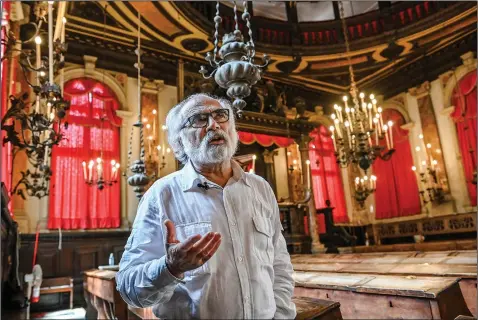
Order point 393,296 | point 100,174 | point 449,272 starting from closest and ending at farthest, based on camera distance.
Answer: point 393,296 → point 449,272 → point 100,174

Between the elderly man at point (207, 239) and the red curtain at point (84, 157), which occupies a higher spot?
the red curtain at point (84, 157)

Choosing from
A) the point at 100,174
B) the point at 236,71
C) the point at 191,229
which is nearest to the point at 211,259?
the point at 191,229

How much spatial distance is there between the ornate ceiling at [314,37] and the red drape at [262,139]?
7.45ft

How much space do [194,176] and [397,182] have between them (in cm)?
968

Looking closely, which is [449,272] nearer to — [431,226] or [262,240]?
[262,240]

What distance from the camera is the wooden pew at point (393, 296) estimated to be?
6.03 feet

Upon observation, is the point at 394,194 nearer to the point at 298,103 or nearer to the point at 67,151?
the point at 298,103

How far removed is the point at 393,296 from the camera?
2045 millimetres

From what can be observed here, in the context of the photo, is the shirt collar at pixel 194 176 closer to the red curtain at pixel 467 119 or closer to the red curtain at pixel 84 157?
the red curtain at pixel 84 157

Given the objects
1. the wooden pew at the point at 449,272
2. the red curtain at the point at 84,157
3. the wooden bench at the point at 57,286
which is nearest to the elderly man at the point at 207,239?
the wooden pew at the point at 449,272

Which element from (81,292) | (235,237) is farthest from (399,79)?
(235,237)

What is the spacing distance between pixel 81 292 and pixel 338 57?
25.3 feet

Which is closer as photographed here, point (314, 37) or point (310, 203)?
point (310, 203)

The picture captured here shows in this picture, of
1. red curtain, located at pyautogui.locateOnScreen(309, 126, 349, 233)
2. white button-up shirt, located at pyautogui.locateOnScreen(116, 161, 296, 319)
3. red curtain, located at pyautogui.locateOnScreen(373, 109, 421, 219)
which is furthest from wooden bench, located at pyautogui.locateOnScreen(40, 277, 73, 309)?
red curtain, located at pyautogui.locateOnScreen(373, 109, 421, 219)
